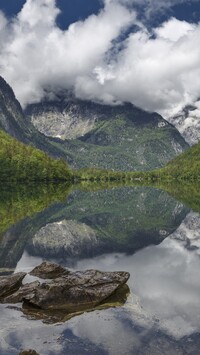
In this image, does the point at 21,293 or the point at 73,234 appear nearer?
the point at 21,293

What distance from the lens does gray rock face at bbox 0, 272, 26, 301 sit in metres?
25.6

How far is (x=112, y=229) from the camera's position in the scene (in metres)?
58.5

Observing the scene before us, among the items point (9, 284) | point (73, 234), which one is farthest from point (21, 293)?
point (73, 234)

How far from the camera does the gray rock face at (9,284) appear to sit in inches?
1009

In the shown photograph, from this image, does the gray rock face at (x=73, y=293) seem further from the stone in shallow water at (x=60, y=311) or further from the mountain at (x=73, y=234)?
the mountain at (x=73, y=234)

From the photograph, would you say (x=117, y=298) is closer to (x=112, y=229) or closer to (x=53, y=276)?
(x=53, y=276)

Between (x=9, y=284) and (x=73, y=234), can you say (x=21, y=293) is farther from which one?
(x=73, y=234)

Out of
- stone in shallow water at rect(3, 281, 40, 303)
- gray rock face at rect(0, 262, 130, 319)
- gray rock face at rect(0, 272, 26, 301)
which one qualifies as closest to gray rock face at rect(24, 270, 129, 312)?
gray rock face at rect(0, 262, 130, 319)

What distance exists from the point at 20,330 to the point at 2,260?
716 inches

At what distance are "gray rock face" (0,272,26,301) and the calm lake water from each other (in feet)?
7.84

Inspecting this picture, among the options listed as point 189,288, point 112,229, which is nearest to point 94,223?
point 112,229

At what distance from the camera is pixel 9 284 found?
86.4ft

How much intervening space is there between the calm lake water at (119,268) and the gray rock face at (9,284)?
2389 millimetres

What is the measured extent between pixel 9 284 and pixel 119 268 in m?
10.6
